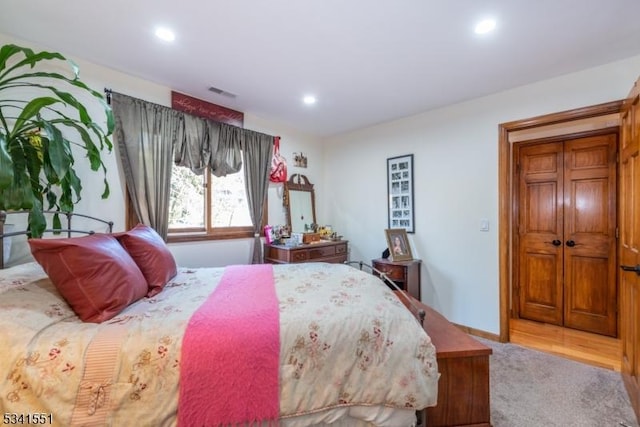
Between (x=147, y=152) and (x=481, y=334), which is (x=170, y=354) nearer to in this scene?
(x=147, y=152)

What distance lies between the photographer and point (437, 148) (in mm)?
3340

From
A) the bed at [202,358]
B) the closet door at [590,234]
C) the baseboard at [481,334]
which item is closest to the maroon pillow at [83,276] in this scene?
the bed at [202,358]

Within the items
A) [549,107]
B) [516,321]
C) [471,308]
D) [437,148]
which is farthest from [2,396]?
[516,321]

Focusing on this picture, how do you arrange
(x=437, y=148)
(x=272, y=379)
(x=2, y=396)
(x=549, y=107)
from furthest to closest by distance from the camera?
(x=437, y=148) < (x=549, y=107) < (x=272, y=379) < (x=2, y=396)

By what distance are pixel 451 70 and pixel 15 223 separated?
349 centimetres

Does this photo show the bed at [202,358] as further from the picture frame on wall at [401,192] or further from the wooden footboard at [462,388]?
the picture frame on wall at [401,192]

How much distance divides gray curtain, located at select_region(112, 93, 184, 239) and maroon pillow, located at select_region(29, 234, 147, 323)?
1.35 m

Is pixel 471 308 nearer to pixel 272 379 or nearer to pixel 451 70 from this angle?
pixel 451 70

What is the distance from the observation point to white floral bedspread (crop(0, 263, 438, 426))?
985mm

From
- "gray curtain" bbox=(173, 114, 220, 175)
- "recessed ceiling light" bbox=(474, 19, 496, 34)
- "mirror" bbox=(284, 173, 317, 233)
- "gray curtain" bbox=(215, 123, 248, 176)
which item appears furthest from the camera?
"mirror" bbox=(284, 173, 317, 233)

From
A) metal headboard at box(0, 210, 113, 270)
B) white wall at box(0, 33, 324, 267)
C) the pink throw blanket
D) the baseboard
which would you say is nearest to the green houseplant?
metal headboard at box(0, 210, 113, 270)

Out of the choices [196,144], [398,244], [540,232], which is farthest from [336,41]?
[540,232]

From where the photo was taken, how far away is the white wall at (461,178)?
2.56m

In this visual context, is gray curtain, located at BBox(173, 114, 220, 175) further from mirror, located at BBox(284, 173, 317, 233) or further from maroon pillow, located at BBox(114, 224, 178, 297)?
maroon pillow, located at BBox(114, 224, 178, 297)
